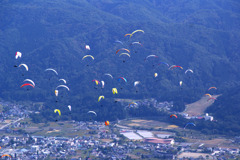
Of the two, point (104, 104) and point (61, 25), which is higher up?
point (61, 25)

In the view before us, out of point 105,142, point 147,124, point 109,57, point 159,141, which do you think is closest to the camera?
point 105,142

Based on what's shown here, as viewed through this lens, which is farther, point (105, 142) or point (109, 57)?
point (109, 57)

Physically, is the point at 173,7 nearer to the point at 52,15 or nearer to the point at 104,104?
the point at 52,15

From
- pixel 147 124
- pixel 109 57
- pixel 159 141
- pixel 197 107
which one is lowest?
pixel 159 141

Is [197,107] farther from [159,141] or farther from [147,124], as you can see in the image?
[159,141]

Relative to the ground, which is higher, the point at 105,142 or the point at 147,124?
the point at 147,124

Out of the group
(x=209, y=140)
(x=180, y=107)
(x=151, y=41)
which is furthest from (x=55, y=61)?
(x=209, y=140)

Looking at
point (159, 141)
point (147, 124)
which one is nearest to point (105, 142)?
point (159, 141)

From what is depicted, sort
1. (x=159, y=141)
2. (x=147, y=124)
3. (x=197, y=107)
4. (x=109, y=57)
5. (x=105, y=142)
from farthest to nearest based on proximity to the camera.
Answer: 1. (x=109, y=57)
2. (x=197, y=107)
3. (x=147, y=124)
4. (x=159, y=141)
5. (x=105, y=142)
